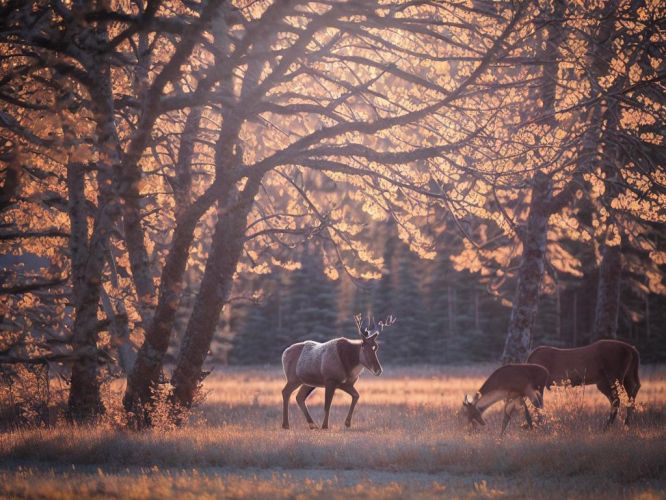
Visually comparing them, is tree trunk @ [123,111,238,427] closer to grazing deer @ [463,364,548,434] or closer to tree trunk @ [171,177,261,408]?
tree trunk @ [171,177,261,408]

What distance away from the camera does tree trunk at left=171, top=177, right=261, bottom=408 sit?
587 inches

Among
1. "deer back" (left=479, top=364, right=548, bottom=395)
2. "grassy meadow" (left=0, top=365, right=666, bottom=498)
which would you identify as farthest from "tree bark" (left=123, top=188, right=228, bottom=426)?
"deer back" (left=479, top=364, right=548, bottom=395)

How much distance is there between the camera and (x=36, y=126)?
28.0 ft

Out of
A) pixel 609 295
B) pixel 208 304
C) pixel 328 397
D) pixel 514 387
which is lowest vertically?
pixel 328 397

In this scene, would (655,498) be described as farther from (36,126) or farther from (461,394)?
(461,394)

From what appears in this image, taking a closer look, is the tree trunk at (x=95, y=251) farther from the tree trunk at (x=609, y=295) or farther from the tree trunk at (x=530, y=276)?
the tree trunk at (x=609, y=295)

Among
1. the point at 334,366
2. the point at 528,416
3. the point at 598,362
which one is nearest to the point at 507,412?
the point at 528,416

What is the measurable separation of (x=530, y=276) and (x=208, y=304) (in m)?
8.00

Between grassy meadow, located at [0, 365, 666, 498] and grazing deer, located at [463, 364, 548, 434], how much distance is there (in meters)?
0.39

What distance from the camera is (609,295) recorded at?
23.2 metres

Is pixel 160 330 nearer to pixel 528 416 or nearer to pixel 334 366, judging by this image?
pixel 334 366

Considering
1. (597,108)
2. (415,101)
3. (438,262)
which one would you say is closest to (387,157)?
(415,101)

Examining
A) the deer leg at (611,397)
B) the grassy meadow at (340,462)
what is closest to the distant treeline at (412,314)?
the deer leg at (611,397)

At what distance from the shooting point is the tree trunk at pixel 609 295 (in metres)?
23.0
